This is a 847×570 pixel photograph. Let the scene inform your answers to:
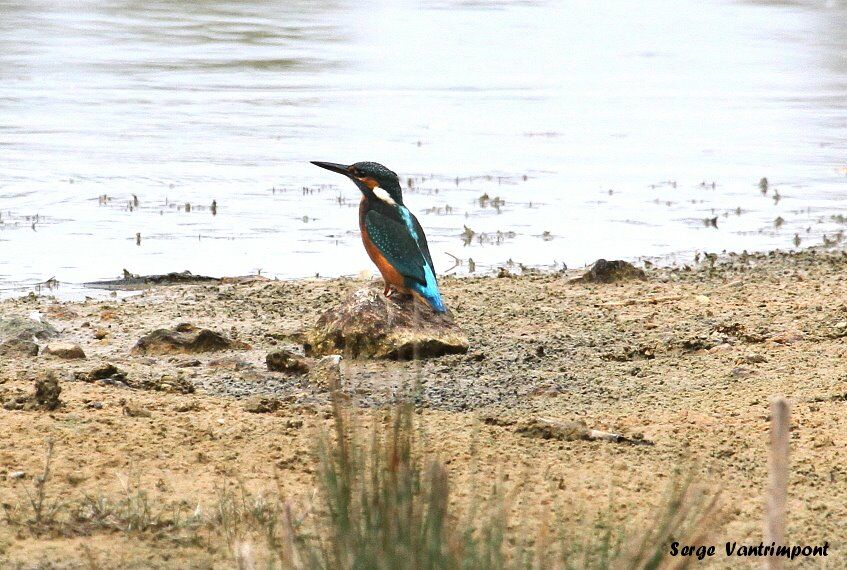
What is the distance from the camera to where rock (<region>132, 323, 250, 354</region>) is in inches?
251

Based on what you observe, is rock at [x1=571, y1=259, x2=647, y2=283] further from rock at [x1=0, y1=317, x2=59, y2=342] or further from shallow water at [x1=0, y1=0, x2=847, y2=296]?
rock at [x1=0, y1=317, x2=59, y2=342]

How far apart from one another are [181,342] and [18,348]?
27.7 inches

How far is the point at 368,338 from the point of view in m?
6.24

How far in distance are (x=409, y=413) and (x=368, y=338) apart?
3.13 m

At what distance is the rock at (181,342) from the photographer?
6363 millimetres

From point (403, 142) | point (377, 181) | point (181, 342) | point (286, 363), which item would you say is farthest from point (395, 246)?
point (403, 142)

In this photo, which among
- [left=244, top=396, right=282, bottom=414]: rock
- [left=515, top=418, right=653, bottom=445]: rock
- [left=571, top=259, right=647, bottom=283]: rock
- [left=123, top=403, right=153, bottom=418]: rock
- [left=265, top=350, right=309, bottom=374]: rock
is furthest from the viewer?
[left=571, top=259, right=647, bottom=283]: rock

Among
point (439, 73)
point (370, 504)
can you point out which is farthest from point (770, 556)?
point (439, 73)

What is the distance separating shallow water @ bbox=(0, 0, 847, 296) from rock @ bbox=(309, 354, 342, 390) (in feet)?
8.71

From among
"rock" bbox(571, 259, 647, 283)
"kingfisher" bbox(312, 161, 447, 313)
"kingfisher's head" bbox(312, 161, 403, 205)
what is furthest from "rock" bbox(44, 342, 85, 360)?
"rock" bbox(571, 259, 647, 283)

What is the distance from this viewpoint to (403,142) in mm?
13281

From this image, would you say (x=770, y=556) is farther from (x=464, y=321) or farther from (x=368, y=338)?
(x=464, y=321)

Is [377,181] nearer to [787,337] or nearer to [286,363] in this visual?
[286,363]

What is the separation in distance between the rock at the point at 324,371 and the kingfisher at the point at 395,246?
26.5 inches
